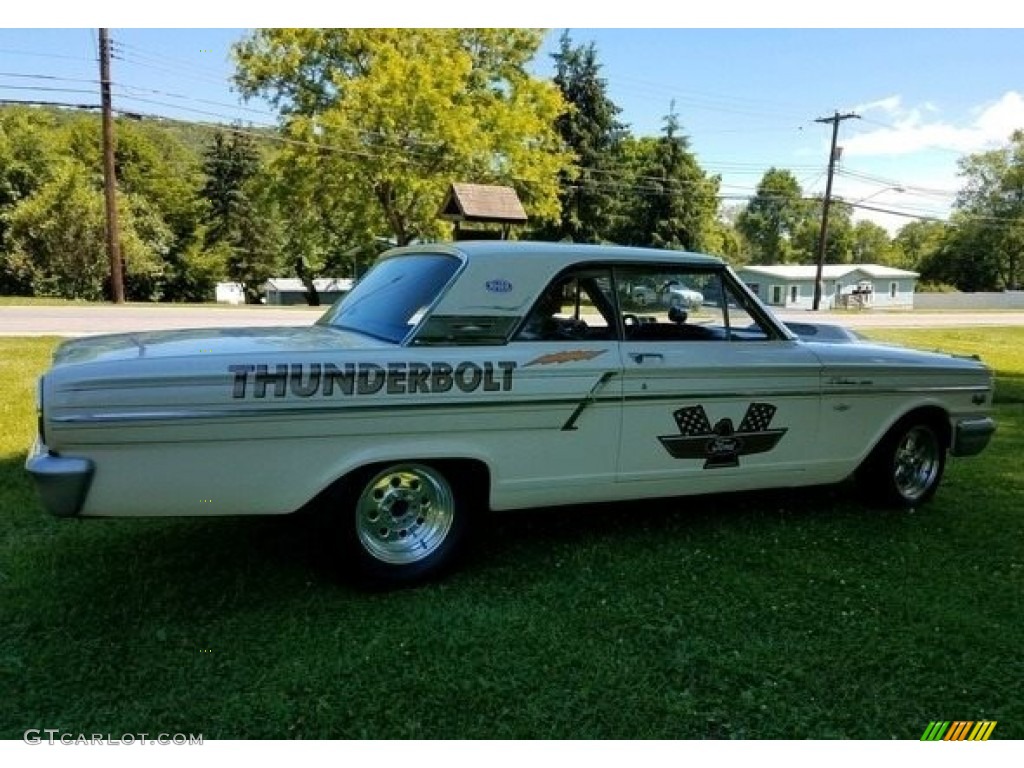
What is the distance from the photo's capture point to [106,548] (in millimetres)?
4258

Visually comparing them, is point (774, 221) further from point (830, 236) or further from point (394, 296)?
point (394, 296)

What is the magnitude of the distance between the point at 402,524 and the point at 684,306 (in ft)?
6.80

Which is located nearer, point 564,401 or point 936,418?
point 564,401

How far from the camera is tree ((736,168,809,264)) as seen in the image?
98312 millimetres

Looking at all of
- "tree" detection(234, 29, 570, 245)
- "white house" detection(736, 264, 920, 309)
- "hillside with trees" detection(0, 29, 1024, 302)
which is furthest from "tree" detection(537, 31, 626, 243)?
"white house" detection(736, 264, 920, 309)

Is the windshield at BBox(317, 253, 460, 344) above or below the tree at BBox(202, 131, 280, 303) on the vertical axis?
below

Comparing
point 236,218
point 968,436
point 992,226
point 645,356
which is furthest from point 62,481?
point 992,226

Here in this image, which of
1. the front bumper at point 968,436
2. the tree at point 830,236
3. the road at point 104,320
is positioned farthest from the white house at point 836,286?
the front bumper at point 968,436

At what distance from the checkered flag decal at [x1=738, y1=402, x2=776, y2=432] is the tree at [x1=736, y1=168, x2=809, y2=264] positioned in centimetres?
10009

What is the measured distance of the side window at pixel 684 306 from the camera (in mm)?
4371

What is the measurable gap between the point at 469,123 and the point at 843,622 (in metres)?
30.9

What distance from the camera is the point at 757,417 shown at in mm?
4543

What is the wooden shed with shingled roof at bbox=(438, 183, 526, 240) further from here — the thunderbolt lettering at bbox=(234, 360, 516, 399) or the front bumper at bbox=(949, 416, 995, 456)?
the thunderbolt lettering at bbox=(234, 360, 516, 399)

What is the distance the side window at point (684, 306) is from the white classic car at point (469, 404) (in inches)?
0.5
